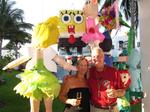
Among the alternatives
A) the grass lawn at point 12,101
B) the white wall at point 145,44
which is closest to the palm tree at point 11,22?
the grass lawn at point 12,101

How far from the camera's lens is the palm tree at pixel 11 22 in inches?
984

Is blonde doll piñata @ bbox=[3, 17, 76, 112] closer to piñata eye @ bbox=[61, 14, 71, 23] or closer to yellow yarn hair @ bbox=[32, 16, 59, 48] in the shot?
yellow yarn hair @ bbox=[32, 16, 59, 48]

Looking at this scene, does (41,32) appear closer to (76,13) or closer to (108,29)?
(76,13)

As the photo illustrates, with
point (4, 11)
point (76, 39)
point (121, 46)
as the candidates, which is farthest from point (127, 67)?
point (4, 11)

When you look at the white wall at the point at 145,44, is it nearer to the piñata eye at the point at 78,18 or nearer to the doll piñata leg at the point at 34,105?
the piñata eye at the point at 78,18

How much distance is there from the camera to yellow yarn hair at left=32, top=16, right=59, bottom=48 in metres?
3.87

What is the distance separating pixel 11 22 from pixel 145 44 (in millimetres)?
21536

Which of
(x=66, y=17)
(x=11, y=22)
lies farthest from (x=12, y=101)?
(x=66, y=17)

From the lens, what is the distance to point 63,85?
3777 mm

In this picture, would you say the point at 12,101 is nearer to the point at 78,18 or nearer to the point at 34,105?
the point at 78,18

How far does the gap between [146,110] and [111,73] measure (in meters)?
1.39

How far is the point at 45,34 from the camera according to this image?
3.89 meters

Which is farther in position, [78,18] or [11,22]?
[11,22]

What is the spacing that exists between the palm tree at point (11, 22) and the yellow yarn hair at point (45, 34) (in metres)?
20.9
